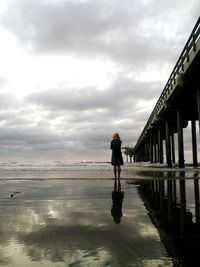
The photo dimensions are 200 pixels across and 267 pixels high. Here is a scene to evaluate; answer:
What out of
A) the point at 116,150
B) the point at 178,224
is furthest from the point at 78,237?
the point at 116,150

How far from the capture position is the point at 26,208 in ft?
15.8

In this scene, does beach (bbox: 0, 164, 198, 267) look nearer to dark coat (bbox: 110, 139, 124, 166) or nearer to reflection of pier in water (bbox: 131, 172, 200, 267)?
reflection of pier in water (bbox: 131, 172, 200, 267)

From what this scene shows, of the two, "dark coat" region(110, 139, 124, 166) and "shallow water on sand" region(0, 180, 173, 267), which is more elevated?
"dark coat" region(110, 139, 124, 166)

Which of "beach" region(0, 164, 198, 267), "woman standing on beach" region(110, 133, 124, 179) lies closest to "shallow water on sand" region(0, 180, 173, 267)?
"beach" region(0, 164, 198, 267)

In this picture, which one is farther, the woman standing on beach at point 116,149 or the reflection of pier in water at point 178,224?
the woman standing on beach at point 116,149

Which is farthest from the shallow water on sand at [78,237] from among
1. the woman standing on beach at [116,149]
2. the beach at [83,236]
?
the woman standing on beach at [116,149]

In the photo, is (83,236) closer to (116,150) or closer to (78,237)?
(78,237)

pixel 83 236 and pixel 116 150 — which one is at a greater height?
pixel 116 150

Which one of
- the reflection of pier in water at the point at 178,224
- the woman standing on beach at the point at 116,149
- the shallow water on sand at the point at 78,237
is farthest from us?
the woman standing on beach at the point at 116,149

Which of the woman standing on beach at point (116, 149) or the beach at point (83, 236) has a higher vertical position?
the woman standing on beach at point (116, 149)

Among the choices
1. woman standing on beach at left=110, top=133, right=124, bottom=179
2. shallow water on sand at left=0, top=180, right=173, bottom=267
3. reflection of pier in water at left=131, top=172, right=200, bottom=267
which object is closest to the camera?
shallow water on sand at left=0, top=180, right=173, bottom=267

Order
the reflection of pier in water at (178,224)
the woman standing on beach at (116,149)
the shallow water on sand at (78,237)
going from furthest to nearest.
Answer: the woman standing on beach at (116,149) < the reflection of pier in water at (178,224) < the shallow water on sand at (78,237)

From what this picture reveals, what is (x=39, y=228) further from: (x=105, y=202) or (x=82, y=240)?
(x=105, y=202)

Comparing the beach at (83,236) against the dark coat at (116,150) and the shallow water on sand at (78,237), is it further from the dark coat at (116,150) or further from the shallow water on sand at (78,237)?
the dark coat at (116,150)
